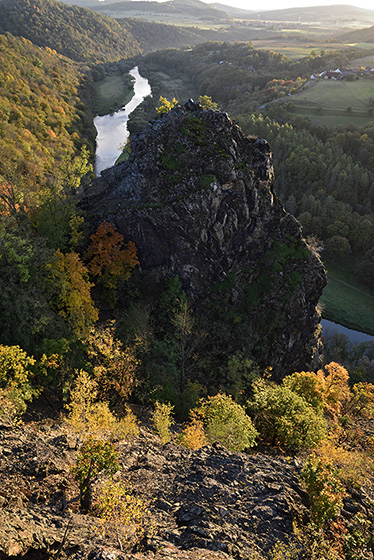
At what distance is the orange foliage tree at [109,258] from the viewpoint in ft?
173

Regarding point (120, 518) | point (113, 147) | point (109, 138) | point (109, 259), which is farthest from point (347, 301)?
point (109, 138)

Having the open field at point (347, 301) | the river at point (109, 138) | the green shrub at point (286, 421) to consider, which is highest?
the river at point (109, 138)

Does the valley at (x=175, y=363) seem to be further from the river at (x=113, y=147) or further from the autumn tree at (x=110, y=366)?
the river at (x=113, y=147)

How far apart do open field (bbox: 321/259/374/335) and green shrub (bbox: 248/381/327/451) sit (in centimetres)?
5863

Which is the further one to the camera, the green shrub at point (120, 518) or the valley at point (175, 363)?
the valley at point (175, 363)

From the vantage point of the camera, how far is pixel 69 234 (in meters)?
53.0

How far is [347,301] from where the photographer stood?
107 m

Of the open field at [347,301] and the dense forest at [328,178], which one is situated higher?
the dense forest at [328,178]

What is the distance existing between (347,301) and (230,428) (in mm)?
88248

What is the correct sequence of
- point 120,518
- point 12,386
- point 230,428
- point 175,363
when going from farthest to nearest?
point 175,363 → point 230,428 → point 12,386 → point 120,518

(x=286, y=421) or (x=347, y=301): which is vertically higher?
(x=286, y=421)

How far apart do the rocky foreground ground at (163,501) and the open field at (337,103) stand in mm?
188446

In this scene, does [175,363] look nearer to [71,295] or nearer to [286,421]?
[71,295]

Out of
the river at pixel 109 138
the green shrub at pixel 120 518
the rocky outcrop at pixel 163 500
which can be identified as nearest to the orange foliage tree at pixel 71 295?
the rocky outcrop at pixel 163 500
